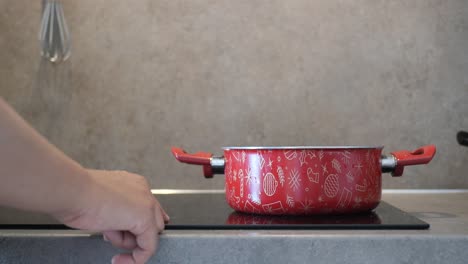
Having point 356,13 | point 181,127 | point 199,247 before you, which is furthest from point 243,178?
point 356,13

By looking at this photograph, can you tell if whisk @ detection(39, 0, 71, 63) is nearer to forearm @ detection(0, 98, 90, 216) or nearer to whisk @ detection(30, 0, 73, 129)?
whisk @ detection(30, 0, 73, 129)

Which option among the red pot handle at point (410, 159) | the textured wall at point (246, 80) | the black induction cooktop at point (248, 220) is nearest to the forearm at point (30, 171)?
the black induction cooktop at point (248, 220)

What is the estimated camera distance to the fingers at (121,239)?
576 mm

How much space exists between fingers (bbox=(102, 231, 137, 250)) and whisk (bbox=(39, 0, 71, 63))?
0.74 meters

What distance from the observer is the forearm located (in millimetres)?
453

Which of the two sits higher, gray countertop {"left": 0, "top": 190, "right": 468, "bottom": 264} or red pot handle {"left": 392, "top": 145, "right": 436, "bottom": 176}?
red pot handle {"left": 392, "top": 145, "right": 436, "bottom": 176}

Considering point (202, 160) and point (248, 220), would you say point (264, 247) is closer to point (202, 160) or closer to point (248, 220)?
point (248, 220)

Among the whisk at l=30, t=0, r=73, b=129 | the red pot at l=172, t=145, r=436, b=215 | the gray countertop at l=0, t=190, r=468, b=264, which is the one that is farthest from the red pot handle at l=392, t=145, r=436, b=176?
the whisk at l=30, t=0, r=73, b=129

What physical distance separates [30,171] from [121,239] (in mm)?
148

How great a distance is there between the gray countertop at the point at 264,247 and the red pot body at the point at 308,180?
0.34 feet

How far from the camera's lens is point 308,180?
0.70 meters

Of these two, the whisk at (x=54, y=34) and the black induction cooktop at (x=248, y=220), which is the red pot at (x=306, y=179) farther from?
the whisk at (x=54, y=34)

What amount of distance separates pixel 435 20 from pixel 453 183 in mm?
356

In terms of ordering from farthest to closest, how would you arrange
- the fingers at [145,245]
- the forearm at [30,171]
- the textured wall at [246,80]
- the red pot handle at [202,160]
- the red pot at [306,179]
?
the textured wall at [246,80] < the red pot handle at [202,160] < the red pot at [306,179] < the fingers at [145,245] < the forearm at [30,171]
